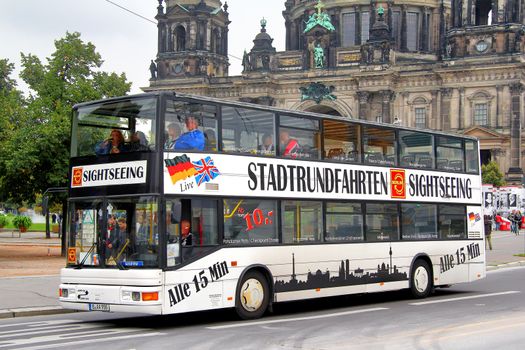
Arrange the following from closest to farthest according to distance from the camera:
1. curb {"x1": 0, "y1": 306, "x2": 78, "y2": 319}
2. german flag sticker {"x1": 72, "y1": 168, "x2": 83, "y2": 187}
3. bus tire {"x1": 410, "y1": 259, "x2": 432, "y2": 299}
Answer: german flag sticker {"x1": 72, "y1": 168, "x2": 83, "y2": 187} → curb {"x1": 0, "y1": 306, "x2": 78, "y2": 319} → bus tire {"x1": 410, "y1": 259, "x2": 432, "y2": 299}

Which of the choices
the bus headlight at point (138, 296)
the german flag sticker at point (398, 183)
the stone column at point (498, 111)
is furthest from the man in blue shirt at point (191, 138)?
the stone column at point (498, 111)

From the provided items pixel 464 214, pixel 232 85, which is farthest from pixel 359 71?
pixel 464 214

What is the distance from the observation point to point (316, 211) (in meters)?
17.0

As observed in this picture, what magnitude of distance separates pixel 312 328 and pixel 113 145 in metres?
4.41

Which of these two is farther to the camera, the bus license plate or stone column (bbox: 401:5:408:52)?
stone column (bbox: 401:5:408:52)

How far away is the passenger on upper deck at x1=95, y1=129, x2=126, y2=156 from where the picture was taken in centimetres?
1481

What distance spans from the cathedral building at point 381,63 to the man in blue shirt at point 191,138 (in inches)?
2434

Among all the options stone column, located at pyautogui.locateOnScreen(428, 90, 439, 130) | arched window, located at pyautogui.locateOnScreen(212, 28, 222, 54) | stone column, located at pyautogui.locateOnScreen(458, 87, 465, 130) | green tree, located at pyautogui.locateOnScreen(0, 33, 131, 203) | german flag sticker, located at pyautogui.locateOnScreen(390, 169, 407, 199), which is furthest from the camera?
arched window, located at pyautogui.locateOnScreen(212, 28, 222, 54)

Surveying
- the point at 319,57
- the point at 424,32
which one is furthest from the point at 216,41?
the point at 424,32

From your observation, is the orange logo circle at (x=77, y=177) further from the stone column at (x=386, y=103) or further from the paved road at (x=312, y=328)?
the stone column at (x=386, y=103)

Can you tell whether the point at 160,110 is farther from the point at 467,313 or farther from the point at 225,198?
the point at 467,313

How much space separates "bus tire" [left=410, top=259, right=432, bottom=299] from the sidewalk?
24.6 ft

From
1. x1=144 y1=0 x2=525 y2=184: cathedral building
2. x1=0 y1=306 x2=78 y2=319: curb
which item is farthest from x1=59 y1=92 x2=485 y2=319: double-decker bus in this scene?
x1=144 y1=0 x2=525 y2=184: cathedral building

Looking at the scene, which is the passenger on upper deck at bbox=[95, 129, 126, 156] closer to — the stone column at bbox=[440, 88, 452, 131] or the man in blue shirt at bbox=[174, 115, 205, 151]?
the man in blue shirt at bbox=[174, 115, 205, 151]
